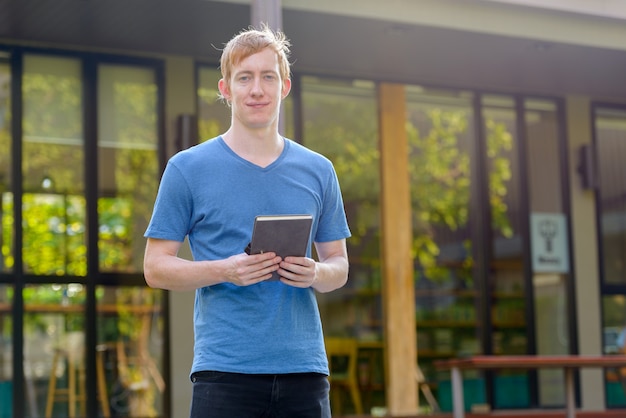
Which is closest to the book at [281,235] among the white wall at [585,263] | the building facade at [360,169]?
the building facade at [360,169]

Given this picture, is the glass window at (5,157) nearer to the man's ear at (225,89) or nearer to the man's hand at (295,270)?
the man's ear at (225,89)

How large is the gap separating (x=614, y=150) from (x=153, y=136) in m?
4.57

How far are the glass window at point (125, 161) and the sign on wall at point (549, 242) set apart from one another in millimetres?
3664

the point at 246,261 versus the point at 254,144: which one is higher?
the point at 254,144

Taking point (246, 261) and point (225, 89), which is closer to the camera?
point (246, 261)

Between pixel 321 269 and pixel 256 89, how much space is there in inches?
17.9

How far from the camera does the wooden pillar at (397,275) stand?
8742mm

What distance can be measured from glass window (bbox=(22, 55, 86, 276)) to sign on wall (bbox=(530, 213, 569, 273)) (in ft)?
13.8

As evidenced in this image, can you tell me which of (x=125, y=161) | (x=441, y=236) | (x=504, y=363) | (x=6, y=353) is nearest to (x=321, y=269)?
(x=504, y=363)

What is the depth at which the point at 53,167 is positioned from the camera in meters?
7.99

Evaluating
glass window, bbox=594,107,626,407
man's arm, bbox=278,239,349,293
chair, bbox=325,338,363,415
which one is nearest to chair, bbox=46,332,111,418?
chair, bbox=325,338,363,415

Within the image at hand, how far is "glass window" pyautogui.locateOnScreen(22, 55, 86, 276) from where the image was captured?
7887 mm

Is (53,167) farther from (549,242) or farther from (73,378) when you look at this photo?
(549,242)

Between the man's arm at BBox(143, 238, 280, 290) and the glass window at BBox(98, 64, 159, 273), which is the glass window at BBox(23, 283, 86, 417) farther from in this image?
the man's arm at BBox(143, 238, 280, 290)
